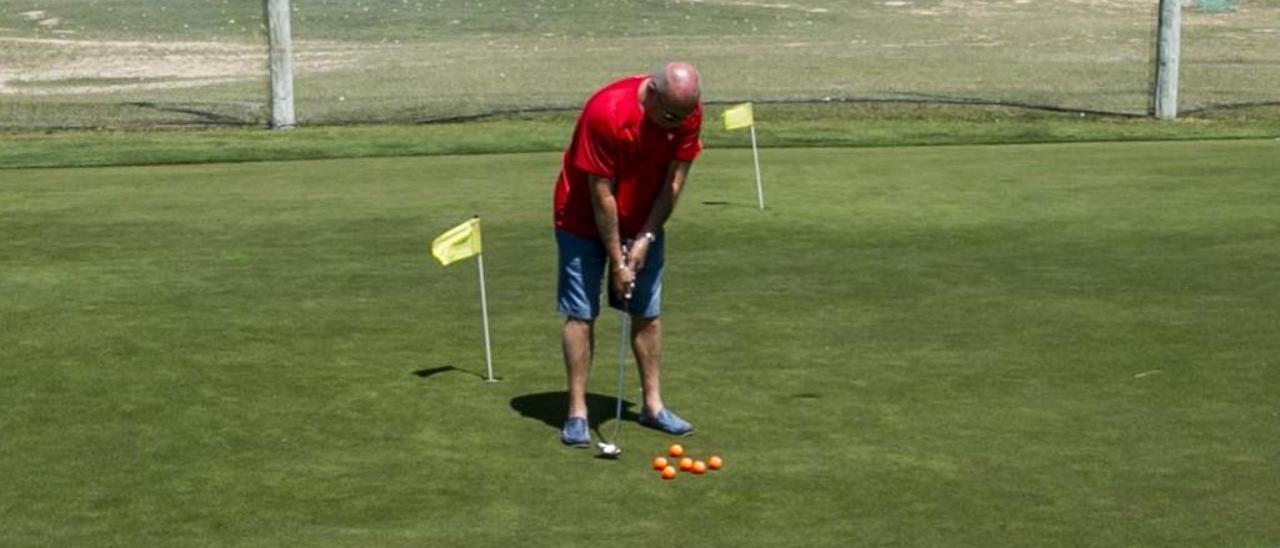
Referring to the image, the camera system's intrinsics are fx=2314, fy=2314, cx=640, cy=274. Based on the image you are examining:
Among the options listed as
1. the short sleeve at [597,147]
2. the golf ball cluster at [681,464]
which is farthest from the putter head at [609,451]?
the short sleeve at [597,147]

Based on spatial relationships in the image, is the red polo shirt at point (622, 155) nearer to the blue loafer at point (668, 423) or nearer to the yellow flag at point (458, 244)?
the blue loafer at point (668, 423)

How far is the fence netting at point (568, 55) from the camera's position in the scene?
934 inches

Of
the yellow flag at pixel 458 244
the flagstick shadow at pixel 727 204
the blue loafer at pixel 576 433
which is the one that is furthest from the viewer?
the flagstick shadow at pixel 727 204

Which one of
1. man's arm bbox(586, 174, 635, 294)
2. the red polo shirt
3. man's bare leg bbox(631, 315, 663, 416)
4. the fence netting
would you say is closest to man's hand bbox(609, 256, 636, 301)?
man's arm bbox(586, 174, 635, 294)

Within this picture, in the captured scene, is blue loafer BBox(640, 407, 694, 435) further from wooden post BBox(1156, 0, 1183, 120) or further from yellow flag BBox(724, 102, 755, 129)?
wooden post BBox(1156, 0, 1183, 120)

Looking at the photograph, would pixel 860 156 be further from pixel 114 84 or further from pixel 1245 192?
pixel 114 84

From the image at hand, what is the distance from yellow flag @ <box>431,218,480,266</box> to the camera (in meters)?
9.91

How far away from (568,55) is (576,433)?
62.9 ft

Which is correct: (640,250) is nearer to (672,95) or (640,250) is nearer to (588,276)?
(588,276)

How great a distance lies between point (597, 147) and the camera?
8625 millimetres

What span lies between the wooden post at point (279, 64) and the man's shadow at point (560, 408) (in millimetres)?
12596

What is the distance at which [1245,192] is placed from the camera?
15.5m

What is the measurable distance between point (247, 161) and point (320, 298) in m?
7.03

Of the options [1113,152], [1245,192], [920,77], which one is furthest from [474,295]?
[920,77]
